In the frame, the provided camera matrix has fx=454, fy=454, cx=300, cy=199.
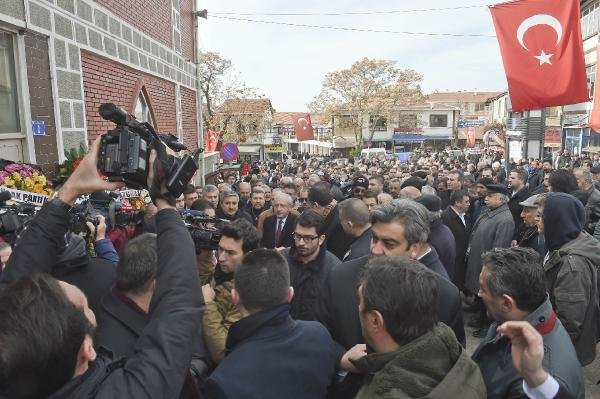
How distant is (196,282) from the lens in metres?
1.47

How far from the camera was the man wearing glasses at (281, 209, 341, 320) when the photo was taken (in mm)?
3246

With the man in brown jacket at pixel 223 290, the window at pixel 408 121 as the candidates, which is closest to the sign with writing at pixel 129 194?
the man in brown jacket at pixel 223 290

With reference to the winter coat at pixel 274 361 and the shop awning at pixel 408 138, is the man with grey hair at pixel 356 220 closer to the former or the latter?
the winter coat at pixel 274 361

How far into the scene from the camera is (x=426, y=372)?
1.47m

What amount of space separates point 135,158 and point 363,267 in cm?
128

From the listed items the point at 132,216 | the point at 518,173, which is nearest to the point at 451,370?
the point at 132,216

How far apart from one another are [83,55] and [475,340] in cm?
656

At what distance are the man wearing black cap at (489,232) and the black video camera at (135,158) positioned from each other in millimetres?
4481

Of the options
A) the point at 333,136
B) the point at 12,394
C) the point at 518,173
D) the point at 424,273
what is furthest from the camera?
the point at 333,136

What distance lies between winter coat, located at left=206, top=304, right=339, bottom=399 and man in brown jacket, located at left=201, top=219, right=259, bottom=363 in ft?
0.92

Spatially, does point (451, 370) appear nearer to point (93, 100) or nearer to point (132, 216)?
point (132, 216)

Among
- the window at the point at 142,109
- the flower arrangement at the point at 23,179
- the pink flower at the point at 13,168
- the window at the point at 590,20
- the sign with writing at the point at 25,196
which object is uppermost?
the window at the point at 590,20

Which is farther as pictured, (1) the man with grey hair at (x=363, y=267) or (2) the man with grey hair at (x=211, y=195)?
(2) the man with grey hair at (x=211, y=195)

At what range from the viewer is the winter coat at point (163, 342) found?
4.09ft
